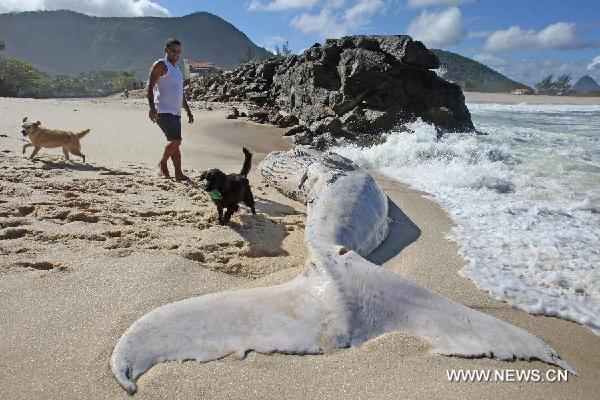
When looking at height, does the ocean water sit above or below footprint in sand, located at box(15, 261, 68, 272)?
above

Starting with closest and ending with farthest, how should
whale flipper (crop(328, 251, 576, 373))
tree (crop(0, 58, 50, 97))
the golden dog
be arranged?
whale flipper (crop(328, 251, 576, 373)) → the golden dog → tree (crop(0, 58, 50, 97))

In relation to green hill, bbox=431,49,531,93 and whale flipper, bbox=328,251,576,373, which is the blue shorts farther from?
green hill, bbox=431,49,531,93

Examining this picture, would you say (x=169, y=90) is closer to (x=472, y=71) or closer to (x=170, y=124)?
(x=170, y=124)

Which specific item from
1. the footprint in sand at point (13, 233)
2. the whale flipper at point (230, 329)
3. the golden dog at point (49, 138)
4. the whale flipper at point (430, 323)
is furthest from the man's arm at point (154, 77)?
the whale flipper at point (430, 323)

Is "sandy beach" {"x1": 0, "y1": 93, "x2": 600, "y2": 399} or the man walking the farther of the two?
the man walking

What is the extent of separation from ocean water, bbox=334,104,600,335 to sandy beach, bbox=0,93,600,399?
22cm

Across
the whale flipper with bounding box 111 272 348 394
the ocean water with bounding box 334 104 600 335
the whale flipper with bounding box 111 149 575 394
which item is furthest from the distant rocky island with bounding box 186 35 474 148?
the whale flipper with bounding box 111 272 348 394

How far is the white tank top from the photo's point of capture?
17.5 ft

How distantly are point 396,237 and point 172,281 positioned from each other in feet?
7.30

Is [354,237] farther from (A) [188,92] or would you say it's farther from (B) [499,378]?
(A) [188,92]

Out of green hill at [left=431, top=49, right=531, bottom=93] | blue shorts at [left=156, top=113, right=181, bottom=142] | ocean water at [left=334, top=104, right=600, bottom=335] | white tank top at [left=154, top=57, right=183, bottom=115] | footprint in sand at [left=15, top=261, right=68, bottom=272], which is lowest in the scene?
footprint in sand at [left=15, top=261, right=68, bottom=272]

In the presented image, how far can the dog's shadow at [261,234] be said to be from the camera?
11.5 feet

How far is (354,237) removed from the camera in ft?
10.8

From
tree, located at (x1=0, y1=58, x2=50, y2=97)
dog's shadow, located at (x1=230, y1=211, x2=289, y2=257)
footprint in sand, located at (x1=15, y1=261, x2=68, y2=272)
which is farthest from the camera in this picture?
tree, located at (x1=0, y1=58, x2=50, y2=97)
